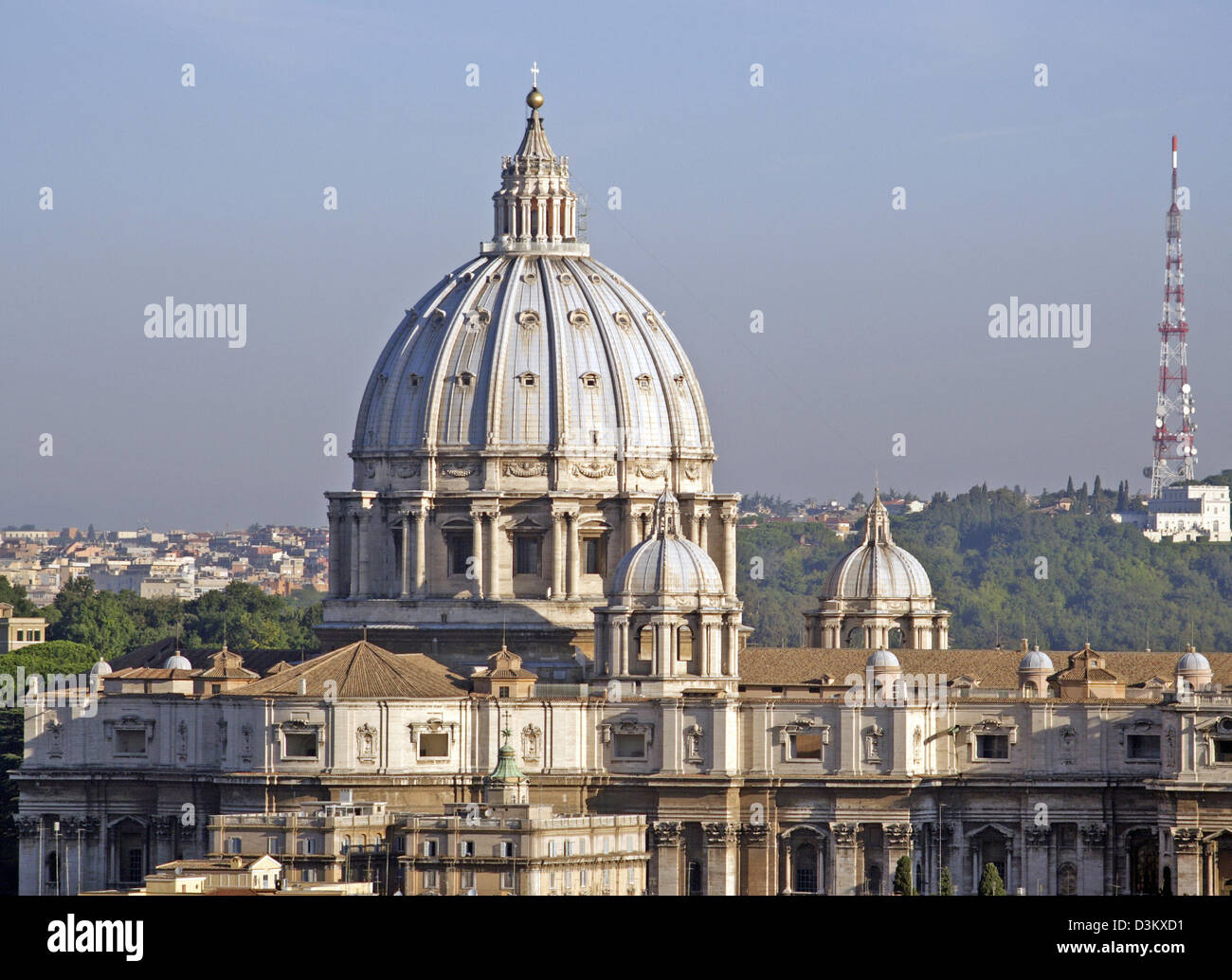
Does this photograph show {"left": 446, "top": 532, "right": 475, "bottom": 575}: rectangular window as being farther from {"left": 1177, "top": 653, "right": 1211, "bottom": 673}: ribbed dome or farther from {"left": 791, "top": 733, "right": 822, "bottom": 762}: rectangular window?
{"left": 1177, "top": 653, "right": 1211, "bottom": 673}: ribbed dome

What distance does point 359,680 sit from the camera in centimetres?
10038

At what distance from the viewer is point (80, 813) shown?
106500 millimetres

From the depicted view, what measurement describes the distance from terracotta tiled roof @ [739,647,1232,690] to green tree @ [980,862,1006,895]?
43.1ft

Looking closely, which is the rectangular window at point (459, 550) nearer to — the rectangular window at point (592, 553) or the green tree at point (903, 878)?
the rectangular window at point (592, 553)

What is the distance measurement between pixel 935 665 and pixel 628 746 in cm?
1404

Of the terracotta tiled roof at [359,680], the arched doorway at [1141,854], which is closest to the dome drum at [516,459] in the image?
the terracotta tiled roof at [359,680]

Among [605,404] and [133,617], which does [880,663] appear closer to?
[605,404]

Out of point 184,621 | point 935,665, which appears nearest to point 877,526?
point 935,665

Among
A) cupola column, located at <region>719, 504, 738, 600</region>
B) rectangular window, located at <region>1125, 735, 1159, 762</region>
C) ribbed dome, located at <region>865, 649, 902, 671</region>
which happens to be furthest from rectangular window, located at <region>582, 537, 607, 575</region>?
rectangular window, located at <region>1125, 735, 1159, 762</region>

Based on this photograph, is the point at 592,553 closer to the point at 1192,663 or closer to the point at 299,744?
the point at 299,744

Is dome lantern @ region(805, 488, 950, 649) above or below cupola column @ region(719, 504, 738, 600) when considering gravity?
below

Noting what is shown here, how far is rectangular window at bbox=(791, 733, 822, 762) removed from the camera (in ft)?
334

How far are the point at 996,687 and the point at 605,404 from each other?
68.2 feet
